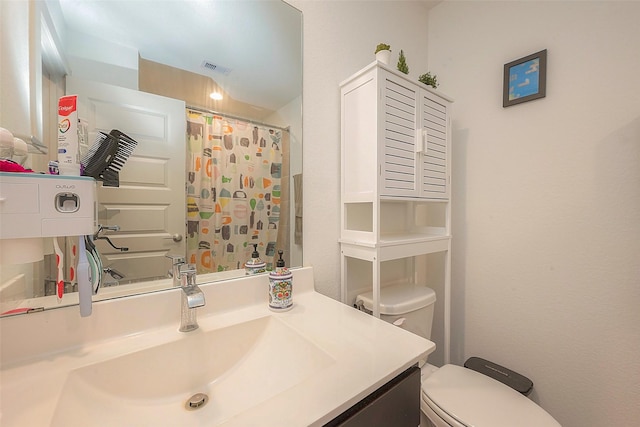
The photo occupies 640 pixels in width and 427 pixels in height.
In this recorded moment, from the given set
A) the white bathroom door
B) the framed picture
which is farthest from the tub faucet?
the framed picture

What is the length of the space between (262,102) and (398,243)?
761mm

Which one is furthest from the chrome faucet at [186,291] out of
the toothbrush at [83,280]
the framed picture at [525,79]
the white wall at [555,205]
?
the framed picture at [525,79]

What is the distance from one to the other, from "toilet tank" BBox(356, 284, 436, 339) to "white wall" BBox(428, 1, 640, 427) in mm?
390

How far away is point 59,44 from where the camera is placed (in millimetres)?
597

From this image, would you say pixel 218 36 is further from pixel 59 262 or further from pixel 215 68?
pixel 59 262

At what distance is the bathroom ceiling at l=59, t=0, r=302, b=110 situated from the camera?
0.66 m

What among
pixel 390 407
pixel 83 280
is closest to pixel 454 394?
pixel 390 407

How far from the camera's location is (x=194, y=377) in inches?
24.1

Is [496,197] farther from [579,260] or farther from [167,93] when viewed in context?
[167,93]

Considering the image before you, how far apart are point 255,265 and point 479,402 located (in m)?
0.92

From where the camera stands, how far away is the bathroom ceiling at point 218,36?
657mm

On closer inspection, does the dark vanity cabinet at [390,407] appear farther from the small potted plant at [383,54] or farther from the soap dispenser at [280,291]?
the small potted plant at [383,54]

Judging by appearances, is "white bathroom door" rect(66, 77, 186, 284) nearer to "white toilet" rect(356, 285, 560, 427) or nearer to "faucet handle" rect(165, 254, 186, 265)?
"faucet handle" rect(165, 254, 186, 265)

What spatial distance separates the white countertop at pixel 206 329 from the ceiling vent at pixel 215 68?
68 cm
